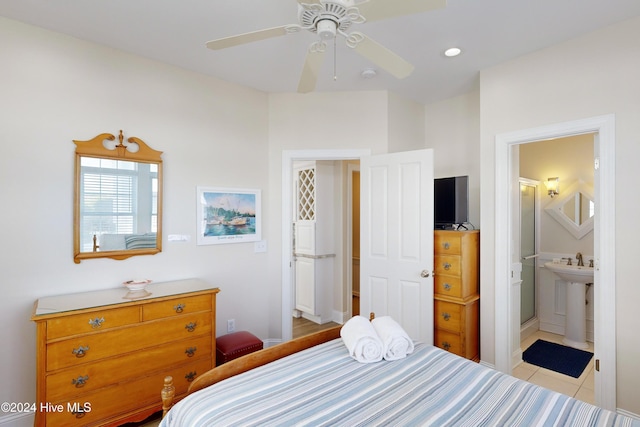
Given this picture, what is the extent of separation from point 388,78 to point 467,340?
8.08 ft

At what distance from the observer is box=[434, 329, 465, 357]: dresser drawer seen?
283 cm

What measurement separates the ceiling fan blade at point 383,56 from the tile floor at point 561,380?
278 cm

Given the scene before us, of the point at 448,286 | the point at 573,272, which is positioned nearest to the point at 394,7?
the point at 448,286

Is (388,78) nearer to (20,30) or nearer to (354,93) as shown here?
(354,93)

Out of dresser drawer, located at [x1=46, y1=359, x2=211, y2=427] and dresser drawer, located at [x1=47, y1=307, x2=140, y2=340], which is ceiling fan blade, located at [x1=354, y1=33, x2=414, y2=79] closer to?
dresser drawer, located at [x1=47, y1=307, x2=140, y2=340]

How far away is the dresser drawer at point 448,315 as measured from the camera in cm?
283

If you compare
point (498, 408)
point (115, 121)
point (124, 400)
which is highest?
point (115, 121)

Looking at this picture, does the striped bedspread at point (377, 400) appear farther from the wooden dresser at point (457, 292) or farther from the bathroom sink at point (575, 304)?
the bathroom sink at point (575, 304)

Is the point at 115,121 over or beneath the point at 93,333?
over

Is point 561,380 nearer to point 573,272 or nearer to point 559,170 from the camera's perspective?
point 573,272

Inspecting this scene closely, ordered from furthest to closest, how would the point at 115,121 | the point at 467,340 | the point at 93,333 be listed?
the point at 467,340
the point at 115,121
the point at 93,333

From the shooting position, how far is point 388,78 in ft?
9.96

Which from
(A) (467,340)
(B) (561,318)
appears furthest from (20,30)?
(B) (561,318)

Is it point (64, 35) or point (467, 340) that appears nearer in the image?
point (64, 35)
